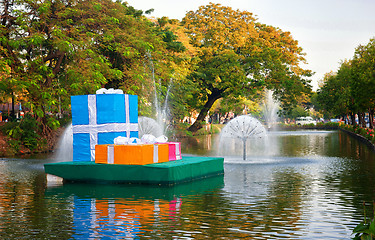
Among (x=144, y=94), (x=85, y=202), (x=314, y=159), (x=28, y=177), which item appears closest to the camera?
(x=85, y=202)

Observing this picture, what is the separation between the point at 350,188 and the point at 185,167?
553cm

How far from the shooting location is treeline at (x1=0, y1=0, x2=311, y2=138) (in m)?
35.2

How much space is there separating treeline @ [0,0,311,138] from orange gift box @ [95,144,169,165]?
55.7ft

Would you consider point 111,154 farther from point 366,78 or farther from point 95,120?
point 366,78

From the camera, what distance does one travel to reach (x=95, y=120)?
19.9m

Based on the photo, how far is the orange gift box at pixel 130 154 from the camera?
17516 millimetres

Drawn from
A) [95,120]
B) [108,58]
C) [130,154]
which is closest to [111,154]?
A: [130,154]

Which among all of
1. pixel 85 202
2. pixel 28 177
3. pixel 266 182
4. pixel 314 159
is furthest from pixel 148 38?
pixel 85 202

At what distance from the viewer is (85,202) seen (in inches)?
556

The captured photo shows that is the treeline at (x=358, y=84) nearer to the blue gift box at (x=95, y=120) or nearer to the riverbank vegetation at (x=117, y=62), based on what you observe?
the riverbank vegetation at (x=117, y=62)

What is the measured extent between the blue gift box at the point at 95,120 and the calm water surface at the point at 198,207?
76.0 inches

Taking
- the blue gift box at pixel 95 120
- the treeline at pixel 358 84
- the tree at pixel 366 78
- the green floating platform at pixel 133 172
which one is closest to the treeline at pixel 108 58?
the treeline at pixel 358 84

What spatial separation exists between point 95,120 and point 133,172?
331 cm

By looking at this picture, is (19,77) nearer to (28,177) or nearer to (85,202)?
(28,177)
